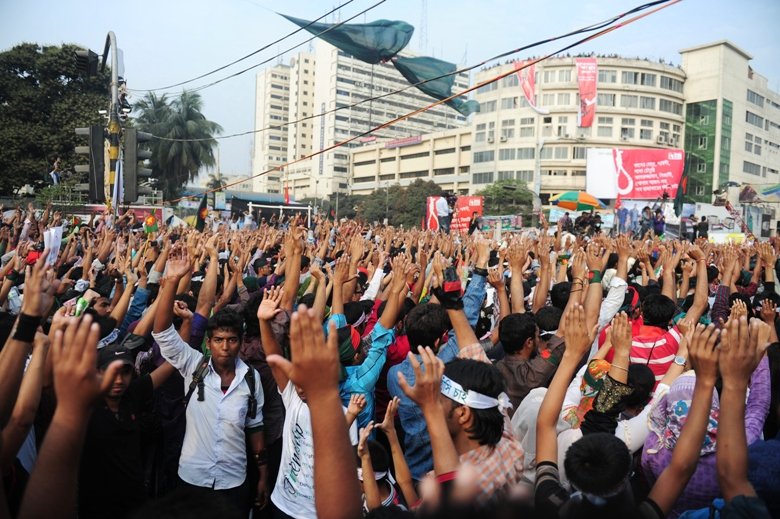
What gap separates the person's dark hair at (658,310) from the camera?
4.13 metres

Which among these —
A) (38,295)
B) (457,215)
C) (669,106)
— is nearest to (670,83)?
(669,106)

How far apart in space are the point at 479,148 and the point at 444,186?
29.9ft

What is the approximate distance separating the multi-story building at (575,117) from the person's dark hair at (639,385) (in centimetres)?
6699

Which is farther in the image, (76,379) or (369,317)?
(369,317)

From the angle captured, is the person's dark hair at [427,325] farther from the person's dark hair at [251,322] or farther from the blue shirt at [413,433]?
the person's dark hair at [251,322]

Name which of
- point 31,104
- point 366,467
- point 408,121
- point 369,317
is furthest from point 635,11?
point 408,121

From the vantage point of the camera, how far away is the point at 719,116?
7131 centimetres

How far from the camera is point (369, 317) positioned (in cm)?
516

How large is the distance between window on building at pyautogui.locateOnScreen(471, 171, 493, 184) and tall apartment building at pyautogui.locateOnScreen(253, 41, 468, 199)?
81.5 feet

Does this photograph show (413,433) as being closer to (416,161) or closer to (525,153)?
(525,153)

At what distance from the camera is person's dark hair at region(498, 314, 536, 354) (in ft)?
12.1

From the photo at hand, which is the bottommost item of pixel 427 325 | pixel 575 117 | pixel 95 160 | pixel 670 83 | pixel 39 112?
pixel 427 325

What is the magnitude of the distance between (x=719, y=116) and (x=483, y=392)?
82.5m

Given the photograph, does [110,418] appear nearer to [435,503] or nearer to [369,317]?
[435,503]
